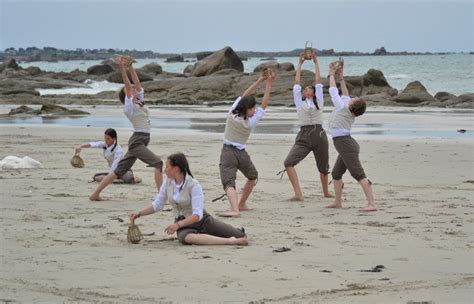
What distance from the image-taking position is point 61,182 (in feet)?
44.0

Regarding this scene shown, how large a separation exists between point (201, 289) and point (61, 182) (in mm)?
6832

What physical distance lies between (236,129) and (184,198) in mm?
2589

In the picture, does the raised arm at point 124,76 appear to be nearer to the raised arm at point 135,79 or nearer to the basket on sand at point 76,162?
the raised arm at point 135,79

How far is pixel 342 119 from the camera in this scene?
11.4 meters

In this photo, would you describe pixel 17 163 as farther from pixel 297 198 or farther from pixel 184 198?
pixel 184 198

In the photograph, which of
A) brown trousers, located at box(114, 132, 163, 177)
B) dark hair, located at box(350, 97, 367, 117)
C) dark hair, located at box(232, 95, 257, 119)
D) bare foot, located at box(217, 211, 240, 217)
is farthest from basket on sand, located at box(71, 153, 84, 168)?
dark hair, located at box(350, 97, 367, 117)

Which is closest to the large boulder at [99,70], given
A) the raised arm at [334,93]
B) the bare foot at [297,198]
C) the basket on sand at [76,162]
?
the basket on sand at [76,162]

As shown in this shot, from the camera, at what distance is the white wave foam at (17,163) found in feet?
48.3

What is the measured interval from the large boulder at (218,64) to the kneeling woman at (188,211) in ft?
145

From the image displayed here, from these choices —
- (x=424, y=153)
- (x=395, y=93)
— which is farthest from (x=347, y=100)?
(x=395, y=93)

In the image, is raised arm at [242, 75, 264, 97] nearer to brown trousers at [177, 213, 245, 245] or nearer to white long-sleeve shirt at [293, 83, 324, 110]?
white long-sleeve shirt at [293, 83, 324, 110]

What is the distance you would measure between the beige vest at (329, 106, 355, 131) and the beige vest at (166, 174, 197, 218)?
3222 mm

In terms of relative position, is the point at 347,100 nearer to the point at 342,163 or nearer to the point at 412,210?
the point at 342,163

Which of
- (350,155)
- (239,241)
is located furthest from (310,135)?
(239,241)
